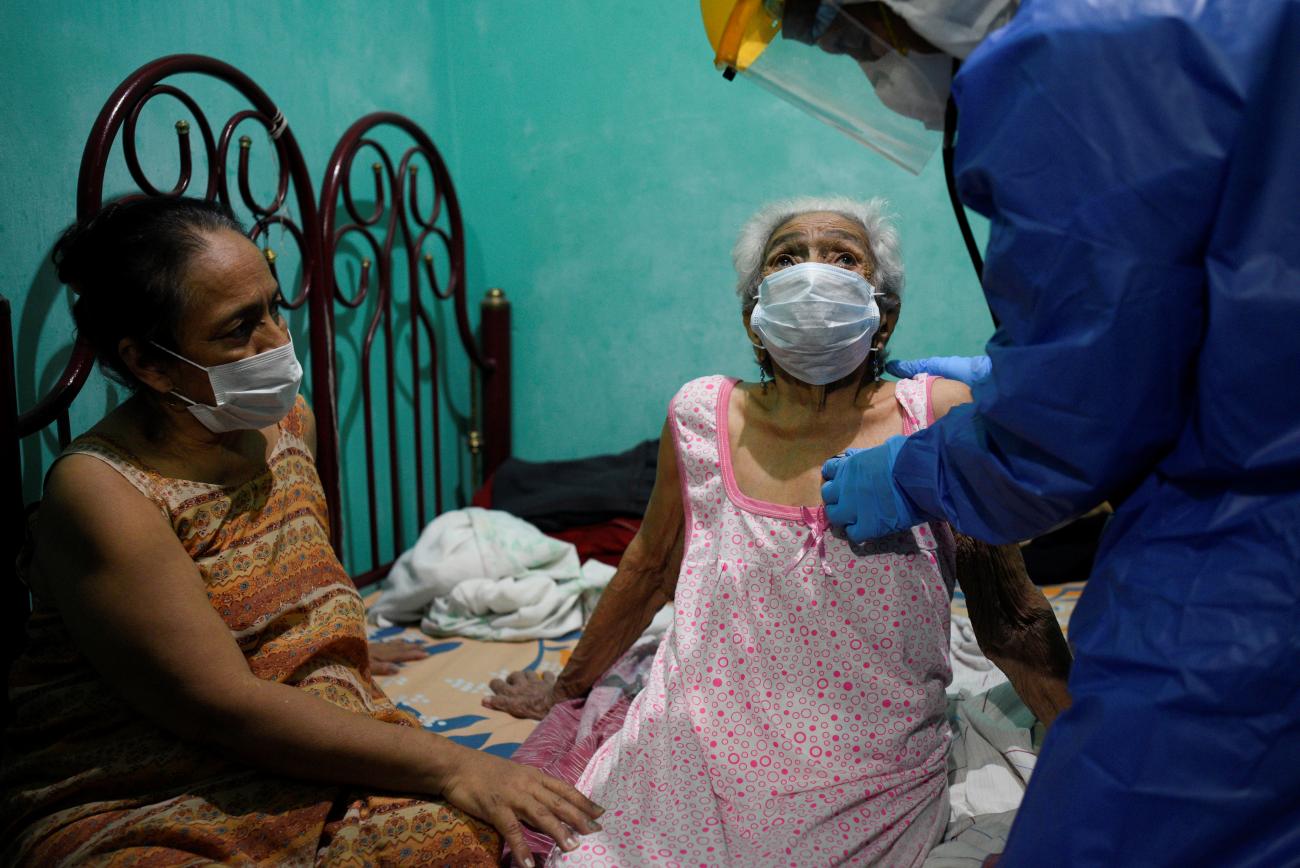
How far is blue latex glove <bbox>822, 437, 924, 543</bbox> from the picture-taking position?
1552mm

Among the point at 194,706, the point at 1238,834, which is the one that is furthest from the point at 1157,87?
the point at 194,706

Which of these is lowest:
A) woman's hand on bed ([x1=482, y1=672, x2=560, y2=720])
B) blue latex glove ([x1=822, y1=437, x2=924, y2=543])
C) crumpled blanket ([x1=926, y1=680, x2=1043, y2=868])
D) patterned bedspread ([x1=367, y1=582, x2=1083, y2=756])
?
patterned bedspread ([x1=367, y1=582, x2=1083, y2=756])

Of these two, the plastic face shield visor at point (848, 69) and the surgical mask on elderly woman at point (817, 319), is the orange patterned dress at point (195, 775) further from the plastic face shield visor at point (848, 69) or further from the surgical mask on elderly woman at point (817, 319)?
the plastic face shield visor at point (848, 69)

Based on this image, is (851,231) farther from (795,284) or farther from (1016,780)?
(1016,780)

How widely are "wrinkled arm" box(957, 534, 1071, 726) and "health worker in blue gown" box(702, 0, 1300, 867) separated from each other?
0.61m

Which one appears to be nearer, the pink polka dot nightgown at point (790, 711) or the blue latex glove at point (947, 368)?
the pink polka dot nightgown at point (790, 711)

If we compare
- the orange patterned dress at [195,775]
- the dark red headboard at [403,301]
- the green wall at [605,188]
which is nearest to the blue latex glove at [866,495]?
the orange patterned dress at [195,775]

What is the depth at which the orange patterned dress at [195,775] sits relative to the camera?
1.50m

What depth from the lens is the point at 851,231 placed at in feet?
6.26

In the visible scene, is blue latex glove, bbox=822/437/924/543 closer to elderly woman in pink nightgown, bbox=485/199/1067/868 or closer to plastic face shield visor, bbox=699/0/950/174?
elderly woman in pink nightgown, bbox=485/199/1067/868

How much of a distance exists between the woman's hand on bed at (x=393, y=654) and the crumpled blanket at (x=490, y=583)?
0.17m

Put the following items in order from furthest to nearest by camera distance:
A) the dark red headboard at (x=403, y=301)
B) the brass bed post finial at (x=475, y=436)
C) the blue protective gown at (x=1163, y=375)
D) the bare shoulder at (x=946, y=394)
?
the brass bed post finial at (x=475, y=436) → the dark red headboard at (x=403, y=301) → the bare shoulder at (x=946, y=394) → the blue protective gown at (x=1163, y=375)

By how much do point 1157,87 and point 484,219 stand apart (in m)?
3.28

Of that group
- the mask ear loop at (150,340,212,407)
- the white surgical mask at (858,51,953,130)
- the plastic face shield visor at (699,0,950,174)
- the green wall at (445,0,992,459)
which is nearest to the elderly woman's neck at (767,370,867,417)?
the plastic face shield visor at (699,0,950,174)
